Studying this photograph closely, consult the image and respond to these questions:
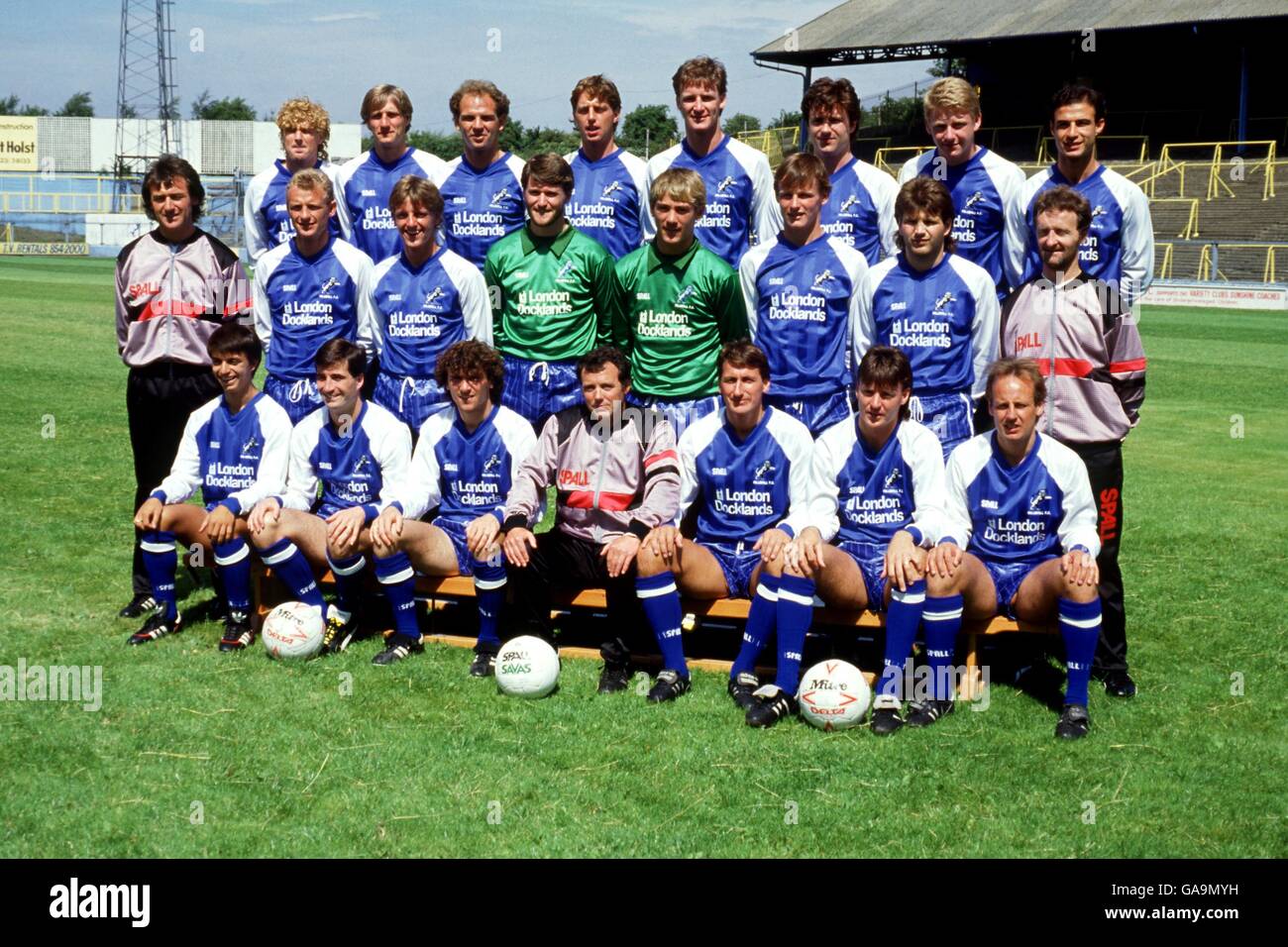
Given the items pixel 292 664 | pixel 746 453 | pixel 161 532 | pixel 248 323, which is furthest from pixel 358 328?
pixel 746 453

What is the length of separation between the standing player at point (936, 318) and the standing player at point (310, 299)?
7.92 ft

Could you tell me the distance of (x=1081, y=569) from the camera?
4.82 meters

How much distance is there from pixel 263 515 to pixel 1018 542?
3148 millimetres

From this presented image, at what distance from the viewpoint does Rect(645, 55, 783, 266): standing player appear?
6.36 m

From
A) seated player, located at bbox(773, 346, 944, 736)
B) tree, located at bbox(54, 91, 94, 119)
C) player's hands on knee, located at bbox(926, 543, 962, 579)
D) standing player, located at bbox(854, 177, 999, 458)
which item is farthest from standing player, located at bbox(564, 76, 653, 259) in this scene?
tree, located at bbox(54, 91, 94, 119)

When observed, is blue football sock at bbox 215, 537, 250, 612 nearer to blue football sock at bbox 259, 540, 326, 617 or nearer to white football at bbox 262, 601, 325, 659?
blue football sock at bbox 259, 540, 326, 617

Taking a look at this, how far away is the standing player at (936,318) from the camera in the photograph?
18.0ft

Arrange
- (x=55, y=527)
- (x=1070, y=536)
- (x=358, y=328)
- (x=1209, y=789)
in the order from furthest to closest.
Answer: (x=55, y=527)
(x=358, y=328)
(x=1070, y=536)
(x=1209, y=789)

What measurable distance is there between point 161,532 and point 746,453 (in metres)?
2.64

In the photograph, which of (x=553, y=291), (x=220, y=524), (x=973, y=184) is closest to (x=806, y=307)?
(x=973, y=184)

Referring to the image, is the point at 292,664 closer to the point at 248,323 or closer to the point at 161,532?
the point at 161,532

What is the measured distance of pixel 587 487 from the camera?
5.65 meters

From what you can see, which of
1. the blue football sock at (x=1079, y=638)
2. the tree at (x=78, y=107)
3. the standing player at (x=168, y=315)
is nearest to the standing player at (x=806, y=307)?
the blue football sock at (x=1079, y=638)

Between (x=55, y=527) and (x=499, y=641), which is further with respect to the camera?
(x=55, y=527)
